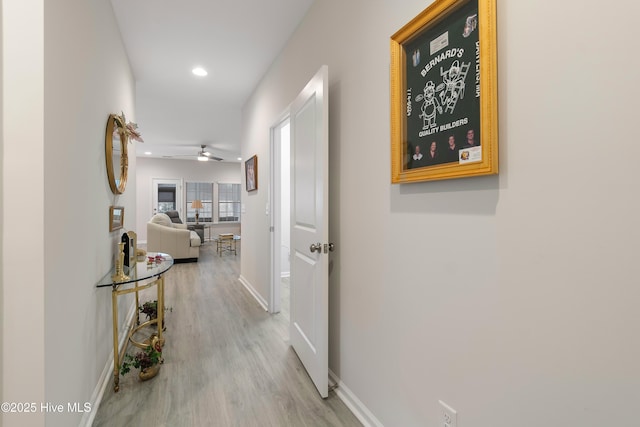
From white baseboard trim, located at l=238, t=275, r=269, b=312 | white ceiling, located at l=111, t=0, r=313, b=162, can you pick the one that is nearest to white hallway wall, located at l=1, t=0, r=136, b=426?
white ceiling, located at l=111, t=0, r=313, b=162

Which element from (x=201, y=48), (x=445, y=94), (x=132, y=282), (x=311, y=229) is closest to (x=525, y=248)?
(x=445, y=94)

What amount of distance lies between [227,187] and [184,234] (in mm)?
4203

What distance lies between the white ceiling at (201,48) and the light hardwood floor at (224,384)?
2695 millimetres

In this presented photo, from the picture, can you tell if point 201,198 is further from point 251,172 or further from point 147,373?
point 147,373

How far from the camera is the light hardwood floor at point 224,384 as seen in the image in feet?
5.44

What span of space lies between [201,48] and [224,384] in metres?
2.91

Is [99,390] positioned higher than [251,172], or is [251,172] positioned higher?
Answer: [251,172]

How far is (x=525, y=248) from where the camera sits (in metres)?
0.88

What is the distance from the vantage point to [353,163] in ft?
5.74

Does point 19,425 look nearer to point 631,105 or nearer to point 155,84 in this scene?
point 631,105

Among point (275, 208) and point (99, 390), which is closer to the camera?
point (99, 390)

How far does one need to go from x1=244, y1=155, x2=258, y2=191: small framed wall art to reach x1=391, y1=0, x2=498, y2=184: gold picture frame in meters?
2.60

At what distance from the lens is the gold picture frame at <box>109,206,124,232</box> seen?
7.22ft

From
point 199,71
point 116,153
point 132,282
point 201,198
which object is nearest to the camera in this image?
point 132,282
